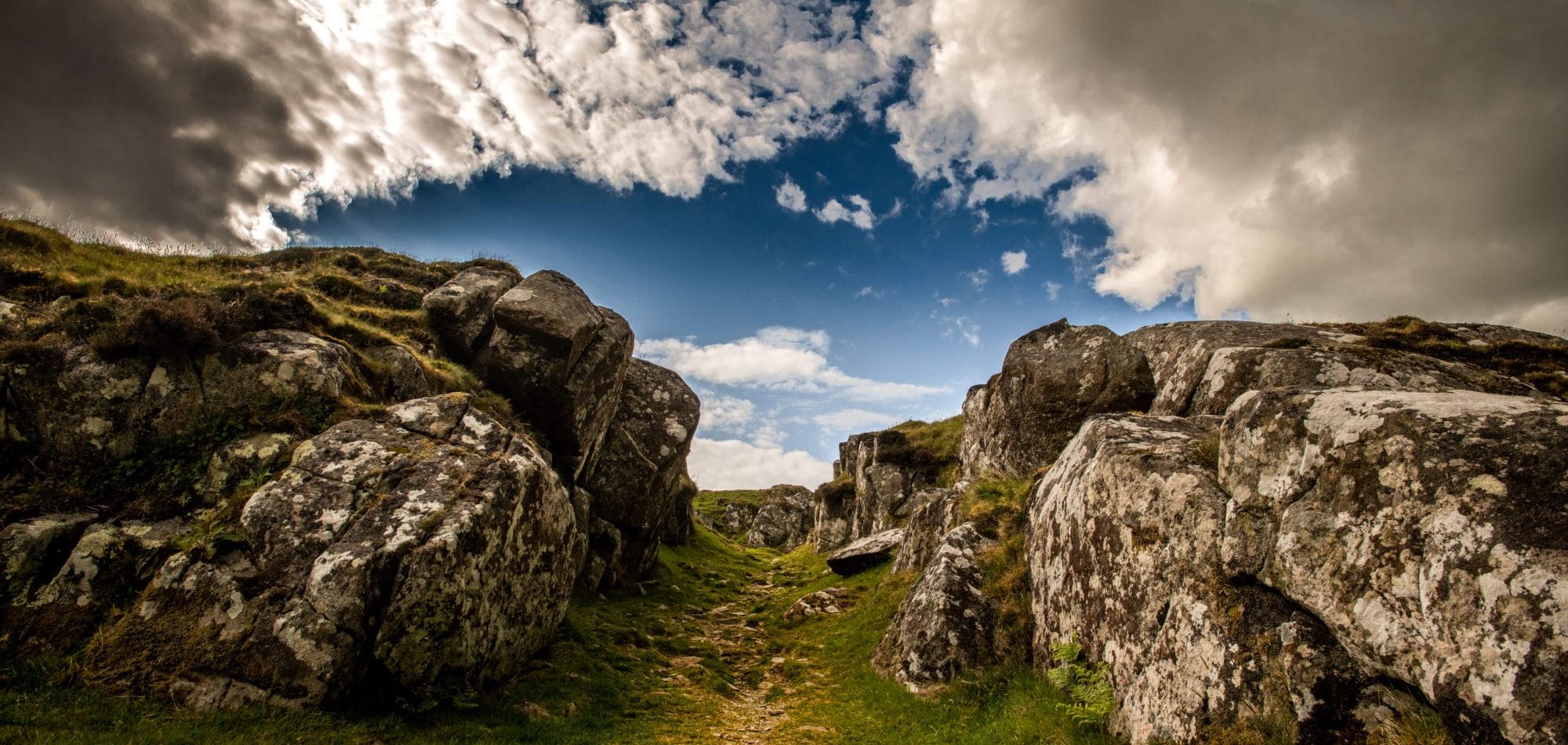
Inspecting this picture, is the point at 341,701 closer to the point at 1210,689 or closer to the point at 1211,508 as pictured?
the point at 1210,689

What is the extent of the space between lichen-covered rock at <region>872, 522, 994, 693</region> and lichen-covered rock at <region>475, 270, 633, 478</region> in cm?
1653

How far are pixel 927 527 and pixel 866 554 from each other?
21.5 feet

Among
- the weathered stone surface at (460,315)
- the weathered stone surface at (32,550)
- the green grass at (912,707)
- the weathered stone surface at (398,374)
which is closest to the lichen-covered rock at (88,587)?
the weathered stone surface at (32,550)

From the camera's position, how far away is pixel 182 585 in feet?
34.9

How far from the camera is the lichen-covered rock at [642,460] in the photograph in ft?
92.5

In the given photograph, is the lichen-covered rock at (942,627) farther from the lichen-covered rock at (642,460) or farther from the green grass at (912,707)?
the lichen-covered rock at (642,460)

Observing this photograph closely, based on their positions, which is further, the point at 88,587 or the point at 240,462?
the point at 240,462

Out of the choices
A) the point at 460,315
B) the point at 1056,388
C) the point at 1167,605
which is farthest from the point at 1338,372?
the point at 460,315

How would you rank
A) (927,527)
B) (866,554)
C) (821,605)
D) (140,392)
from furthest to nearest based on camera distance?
(866,554)
(821,605)
(927,527)
(140,392)

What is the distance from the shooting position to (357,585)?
10.9 meters

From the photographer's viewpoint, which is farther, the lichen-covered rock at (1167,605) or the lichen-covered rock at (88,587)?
the lichen-covered rock at (88,587)

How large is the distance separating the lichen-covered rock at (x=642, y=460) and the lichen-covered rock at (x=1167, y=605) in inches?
827

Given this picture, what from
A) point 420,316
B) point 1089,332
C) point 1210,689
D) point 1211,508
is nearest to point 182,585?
point 420,316

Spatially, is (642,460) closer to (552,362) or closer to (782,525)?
(552,362)
